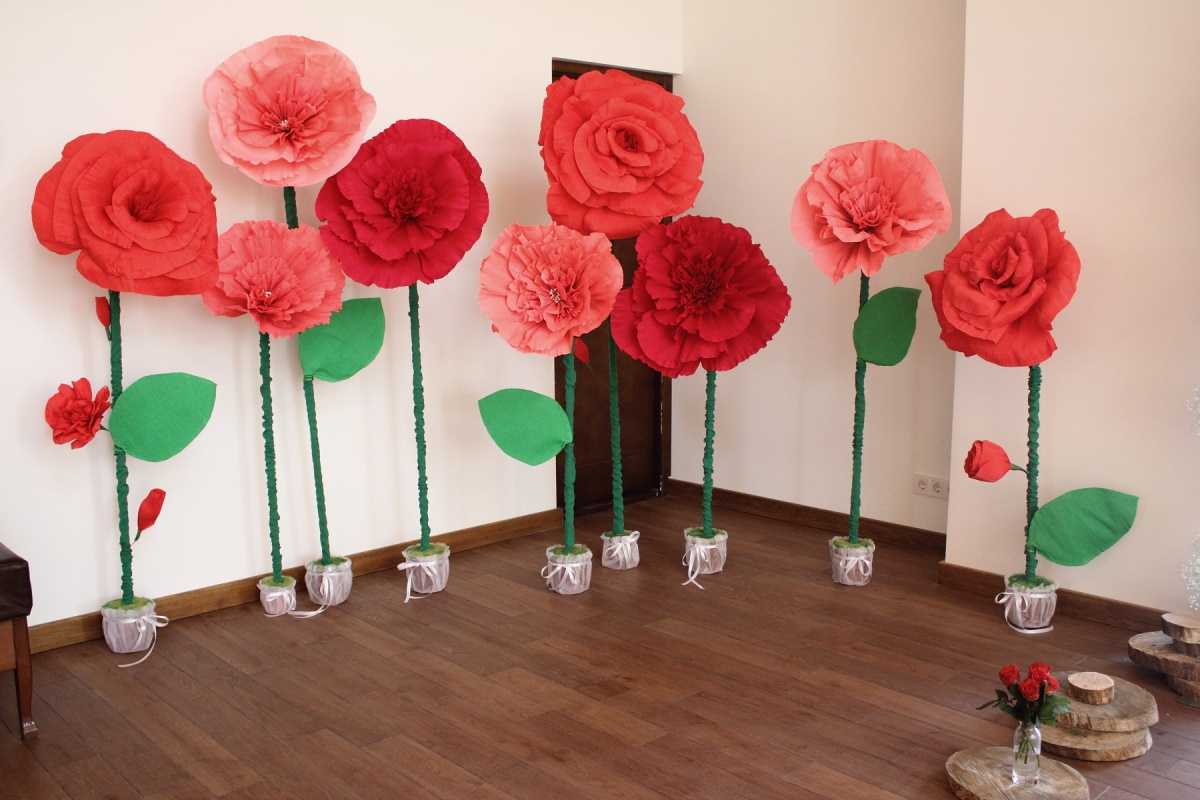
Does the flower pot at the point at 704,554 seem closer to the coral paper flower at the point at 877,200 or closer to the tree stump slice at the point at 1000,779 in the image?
the coral paper flower at the point at 877,200

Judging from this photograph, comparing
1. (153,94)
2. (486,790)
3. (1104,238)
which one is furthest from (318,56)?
(1104,238)

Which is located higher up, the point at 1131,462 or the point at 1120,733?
the point at 1131,462

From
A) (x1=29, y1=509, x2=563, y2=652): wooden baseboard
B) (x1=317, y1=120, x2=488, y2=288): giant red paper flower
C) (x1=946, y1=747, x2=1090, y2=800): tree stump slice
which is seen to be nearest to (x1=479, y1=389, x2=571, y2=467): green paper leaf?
(x1=317, y1=120, x2=488, y2=288): giant red paper flower

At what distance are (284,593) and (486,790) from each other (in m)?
1.47

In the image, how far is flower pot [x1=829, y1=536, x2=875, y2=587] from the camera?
3.96 meters

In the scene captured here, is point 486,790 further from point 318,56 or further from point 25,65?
point 25,65

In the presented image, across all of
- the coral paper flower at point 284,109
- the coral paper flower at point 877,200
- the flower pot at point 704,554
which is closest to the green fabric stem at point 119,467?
the coral paper flower at point 284,109

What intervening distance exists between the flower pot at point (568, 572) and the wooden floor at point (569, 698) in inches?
2.6

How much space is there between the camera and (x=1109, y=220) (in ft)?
11.3

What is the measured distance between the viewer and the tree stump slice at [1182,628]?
303 centimetres

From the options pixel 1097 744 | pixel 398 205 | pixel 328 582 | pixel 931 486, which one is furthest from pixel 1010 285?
pixel 328 582

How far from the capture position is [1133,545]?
3.46 meters

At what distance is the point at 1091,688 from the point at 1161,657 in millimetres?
420

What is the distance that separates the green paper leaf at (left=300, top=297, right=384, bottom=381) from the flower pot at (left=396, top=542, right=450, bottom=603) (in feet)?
2.31
